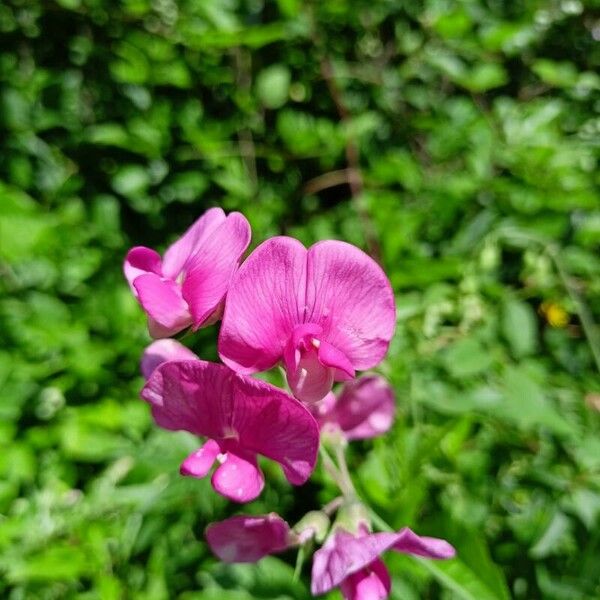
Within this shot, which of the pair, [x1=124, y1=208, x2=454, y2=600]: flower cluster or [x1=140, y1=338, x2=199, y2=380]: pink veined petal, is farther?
[x1=140, y1=338, x2=199, y2=380]: pink veined petal

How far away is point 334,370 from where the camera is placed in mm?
686

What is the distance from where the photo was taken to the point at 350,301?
65cm

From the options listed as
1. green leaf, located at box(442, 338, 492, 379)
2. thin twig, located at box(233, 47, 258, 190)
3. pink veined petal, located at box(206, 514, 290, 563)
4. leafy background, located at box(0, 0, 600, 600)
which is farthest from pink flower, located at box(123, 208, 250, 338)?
thin twig, located at box(233, 47, 258, 190)

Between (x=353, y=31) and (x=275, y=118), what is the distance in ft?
0.90

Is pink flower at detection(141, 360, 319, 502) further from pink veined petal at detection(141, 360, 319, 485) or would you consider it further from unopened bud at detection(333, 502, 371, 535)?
unopened bud at detection(333, 502, 371, 535)

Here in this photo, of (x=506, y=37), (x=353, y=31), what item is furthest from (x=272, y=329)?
(x=353, y=31)

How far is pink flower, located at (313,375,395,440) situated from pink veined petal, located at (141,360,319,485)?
18cm

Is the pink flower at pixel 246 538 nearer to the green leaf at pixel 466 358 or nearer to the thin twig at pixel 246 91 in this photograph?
the green leaf at pixel 466 358

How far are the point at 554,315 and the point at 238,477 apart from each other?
91cm

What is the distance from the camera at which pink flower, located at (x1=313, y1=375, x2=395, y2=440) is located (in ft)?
2.84

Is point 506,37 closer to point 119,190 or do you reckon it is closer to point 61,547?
point 119,190

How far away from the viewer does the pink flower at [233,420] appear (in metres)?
0.64

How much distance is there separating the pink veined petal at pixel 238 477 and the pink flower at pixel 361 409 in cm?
16

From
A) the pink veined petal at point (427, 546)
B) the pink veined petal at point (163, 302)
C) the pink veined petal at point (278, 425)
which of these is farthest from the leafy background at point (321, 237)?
the pink veined petal at point (163, 302)
